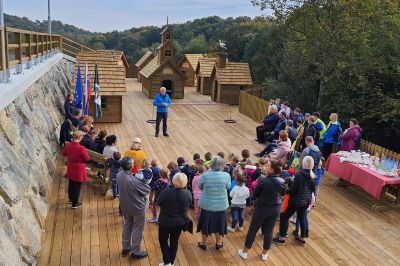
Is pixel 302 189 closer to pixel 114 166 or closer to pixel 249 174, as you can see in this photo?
pixel 249 174

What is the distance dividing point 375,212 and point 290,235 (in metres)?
2.64

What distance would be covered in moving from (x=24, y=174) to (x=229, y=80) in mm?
18655

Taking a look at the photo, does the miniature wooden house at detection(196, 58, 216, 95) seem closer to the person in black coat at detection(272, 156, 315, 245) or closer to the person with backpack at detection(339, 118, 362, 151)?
the person with backpack at detection(339, 118, 362, 151)

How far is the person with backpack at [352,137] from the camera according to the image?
1110 centimetres

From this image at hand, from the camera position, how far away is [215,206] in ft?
21.0

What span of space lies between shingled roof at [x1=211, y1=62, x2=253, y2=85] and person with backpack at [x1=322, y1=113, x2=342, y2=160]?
12.9 m

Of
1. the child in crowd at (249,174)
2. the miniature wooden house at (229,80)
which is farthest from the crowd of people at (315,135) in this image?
the miniature wooden house at (229,80)

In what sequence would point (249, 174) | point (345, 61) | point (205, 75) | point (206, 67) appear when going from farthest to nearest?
1. point (206, 67)
2. point (205, 75)
3. point (345, 61)
4. point (249, 174)

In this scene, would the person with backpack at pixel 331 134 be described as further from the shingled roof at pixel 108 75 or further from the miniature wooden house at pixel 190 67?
the miniature wooden house at pixel 190 67

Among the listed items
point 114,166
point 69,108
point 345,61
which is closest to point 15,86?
point 114,166

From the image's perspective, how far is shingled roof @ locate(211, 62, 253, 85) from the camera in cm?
2448

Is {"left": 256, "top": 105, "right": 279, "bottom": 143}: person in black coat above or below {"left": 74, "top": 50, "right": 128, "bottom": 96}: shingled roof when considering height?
below

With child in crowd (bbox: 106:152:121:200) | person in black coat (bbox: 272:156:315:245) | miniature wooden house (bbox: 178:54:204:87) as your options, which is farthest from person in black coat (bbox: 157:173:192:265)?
miniature wooden house (bbox: 178:54:204:87)

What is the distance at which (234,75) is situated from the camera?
975 inches
